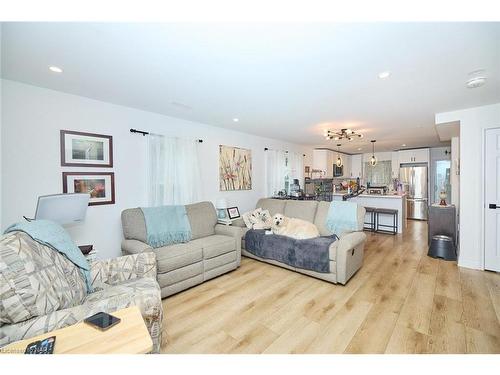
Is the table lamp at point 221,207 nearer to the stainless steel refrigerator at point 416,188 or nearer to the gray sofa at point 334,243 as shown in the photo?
the gray sofa at point 334,243

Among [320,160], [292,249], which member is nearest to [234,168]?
[292,249]

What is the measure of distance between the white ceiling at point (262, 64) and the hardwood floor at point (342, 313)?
2.27m

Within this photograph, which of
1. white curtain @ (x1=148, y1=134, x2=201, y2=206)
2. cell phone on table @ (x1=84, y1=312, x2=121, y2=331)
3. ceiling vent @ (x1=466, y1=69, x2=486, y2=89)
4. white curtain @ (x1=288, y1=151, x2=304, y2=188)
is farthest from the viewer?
white curtain @ (x1=288, y1=151, x2=304, y2=188)

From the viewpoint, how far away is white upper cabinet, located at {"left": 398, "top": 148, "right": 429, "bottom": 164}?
6722 millimetres

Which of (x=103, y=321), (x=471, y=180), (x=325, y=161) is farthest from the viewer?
(x=325, y=161)

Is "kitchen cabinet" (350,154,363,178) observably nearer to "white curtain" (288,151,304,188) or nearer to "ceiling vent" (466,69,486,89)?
"white curtain" (288,151,304,188)

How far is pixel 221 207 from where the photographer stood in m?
3.92

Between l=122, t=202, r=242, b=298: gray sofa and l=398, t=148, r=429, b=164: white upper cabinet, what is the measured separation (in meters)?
6.53

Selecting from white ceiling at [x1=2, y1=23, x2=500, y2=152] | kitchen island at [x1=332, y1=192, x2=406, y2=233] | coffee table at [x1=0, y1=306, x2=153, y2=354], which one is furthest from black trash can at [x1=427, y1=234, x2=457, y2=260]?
coffee table at [x1=0, y1=306, x2=153, y2=354]

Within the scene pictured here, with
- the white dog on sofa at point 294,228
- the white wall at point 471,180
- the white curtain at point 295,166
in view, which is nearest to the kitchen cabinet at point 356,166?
the white curtain at point 295,166

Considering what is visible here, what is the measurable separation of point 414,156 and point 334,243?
19.5 ft

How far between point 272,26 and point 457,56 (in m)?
1.54

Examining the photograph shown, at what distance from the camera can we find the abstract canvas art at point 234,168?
419 centimetres

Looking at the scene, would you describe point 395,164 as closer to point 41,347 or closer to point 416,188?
point 416,188
